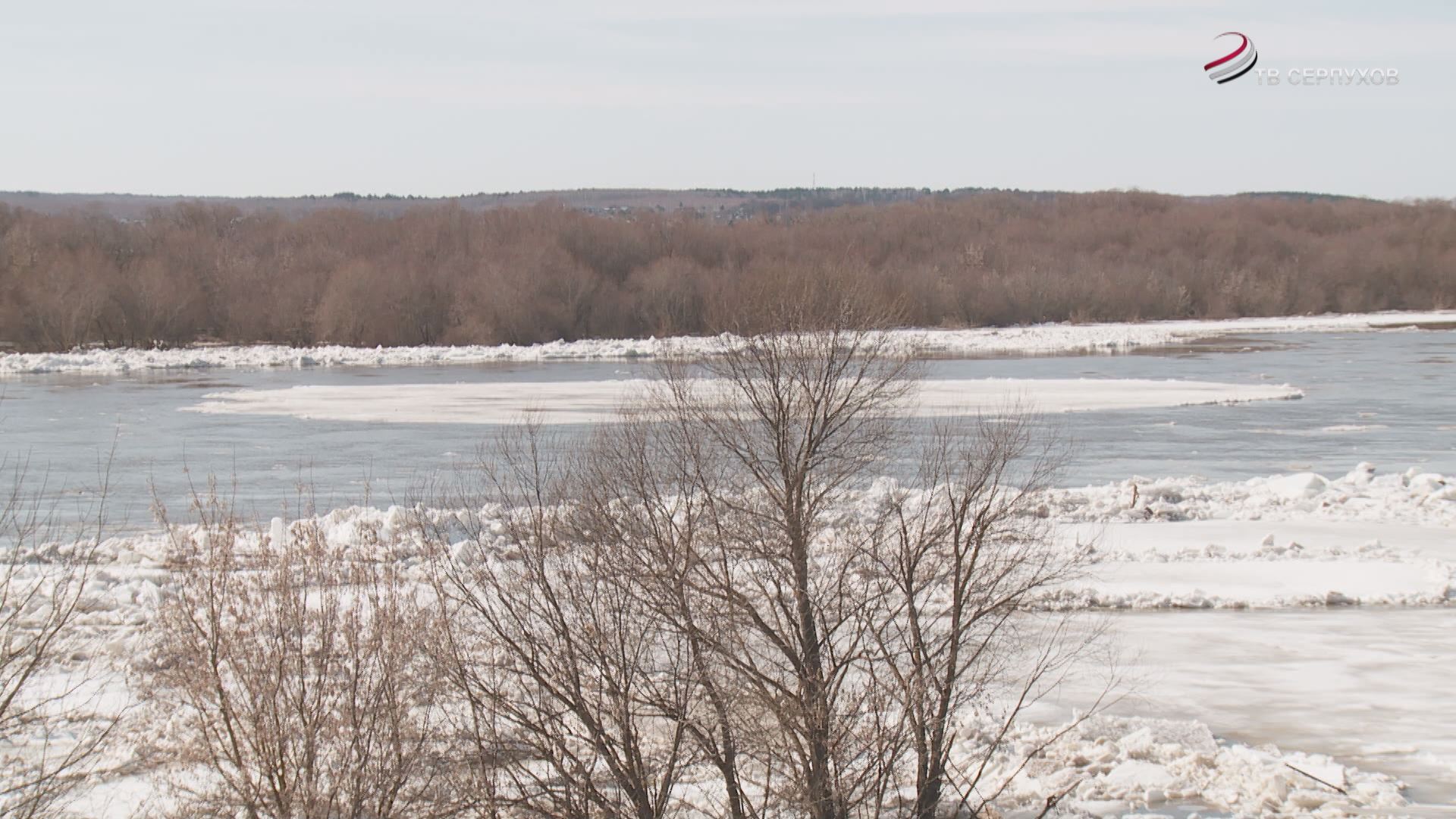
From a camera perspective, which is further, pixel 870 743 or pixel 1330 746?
pixel 1330 746

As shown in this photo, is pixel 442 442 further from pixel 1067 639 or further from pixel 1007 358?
pixel 1007 358

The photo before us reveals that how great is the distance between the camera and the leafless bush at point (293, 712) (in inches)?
338

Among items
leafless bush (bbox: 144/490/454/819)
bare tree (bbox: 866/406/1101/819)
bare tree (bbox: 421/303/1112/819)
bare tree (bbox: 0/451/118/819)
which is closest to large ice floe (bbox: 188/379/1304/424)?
bare tree (bbox: 0/451/118/819)

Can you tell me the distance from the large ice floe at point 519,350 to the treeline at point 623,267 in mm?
2725

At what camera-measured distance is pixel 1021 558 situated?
10.1 meters

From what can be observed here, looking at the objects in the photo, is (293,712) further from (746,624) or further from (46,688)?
(46,688)

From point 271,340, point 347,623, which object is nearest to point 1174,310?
point 271,340

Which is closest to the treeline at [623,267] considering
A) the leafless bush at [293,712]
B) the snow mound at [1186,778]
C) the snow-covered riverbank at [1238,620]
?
the snow-covered riverbank at [1238,620]

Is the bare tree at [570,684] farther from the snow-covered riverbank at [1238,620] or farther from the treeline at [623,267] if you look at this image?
the treeline at [623,267]

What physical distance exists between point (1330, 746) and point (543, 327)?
56901 millimetres

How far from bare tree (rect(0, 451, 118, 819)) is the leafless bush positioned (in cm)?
64

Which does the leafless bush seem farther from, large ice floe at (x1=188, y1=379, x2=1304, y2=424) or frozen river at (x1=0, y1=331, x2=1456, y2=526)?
large ice floe at (x1=188, y1=379, x2=1304, y2=424)

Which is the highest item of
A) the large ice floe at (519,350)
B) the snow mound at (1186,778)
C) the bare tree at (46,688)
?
Result: the large ice floe at (519,350)

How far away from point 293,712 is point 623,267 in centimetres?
7156
